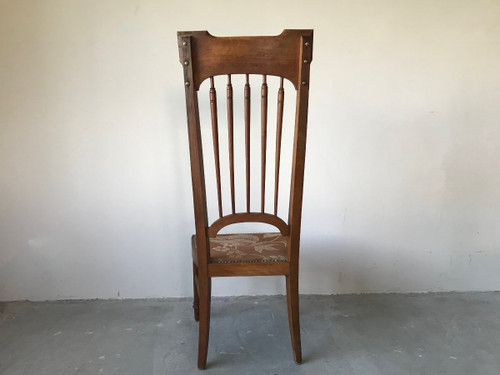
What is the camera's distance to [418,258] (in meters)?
2.21

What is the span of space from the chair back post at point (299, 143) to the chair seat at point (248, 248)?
84 mm

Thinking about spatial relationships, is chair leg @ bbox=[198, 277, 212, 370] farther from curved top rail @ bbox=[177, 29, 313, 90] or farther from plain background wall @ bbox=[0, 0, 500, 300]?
curved top rail @ bbox=[177, 29, 313, 90]

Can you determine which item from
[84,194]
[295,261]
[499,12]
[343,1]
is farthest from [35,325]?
[499,12]

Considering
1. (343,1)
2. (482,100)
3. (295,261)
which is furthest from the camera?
(482,100)

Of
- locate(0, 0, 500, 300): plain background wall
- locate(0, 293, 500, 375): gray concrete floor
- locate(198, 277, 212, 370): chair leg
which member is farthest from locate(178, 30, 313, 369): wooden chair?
locate(0, 0, 500, 300): plain background wall

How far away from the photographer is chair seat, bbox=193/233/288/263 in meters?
1.59

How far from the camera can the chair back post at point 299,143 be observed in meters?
1.36

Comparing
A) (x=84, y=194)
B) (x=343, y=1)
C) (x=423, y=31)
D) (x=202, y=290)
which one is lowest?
(x=202, y=290)

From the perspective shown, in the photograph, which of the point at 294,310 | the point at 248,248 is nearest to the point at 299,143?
the point at 248,248

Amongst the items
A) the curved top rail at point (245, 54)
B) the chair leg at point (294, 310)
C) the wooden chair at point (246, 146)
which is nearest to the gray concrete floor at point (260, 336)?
the chair leg at point (294, 310)

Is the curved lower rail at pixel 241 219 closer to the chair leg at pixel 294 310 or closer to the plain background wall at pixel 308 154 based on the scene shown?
the chair leg at pixel 294 310

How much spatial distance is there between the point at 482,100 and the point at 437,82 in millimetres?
249

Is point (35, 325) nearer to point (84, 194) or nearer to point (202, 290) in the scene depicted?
point (84, 194)

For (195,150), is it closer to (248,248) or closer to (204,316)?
(248,248)
